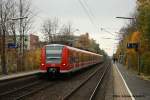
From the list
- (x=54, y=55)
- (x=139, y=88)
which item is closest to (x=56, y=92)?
(x=139, y=88)

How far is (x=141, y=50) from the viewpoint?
41219 mm

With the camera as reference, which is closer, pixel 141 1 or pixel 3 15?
pixel 141 1

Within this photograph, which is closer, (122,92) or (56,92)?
(56,92)

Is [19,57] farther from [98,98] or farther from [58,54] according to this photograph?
[98,98]

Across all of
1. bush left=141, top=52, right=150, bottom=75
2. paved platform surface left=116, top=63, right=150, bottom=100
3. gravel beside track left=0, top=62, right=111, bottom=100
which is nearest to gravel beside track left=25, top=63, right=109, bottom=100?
gravel beside track left=0, top=62, right=111, bottom=100

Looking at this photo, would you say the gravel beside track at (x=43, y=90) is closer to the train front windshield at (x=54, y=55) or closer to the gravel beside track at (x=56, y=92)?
the gravel beside track at (x=56, y=92)

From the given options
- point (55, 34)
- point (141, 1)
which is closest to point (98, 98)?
point (141, 1)

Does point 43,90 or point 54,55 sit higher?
point 54,55

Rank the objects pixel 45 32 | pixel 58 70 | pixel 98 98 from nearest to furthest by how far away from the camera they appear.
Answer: pixel 98 98
pixel 58 70
pixel 45 32

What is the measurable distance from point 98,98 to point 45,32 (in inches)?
2101

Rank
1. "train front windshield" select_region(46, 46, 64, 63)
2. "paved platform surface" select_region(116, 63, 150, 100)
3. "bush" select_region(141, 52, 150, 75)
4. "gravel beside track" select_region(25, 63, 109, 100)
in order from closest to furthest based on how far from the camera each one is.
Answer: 1. "gravel beside track" select_region(25, 63, 109, 100)
2. "paved platform surface" select_region(116, 63, 150, 100)
3. "train front windshield" select_region(46, 46, 64, 63)
4. "bush" select_region(141, 52, 150, 75)

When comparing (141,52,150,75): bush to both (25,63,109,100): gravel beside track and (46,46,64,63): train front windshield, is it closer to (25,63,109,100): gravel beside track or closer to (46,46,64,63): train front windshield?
(25,63,109,100): gravel beside track

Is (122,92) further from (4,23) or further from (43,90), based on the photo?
(4,23)

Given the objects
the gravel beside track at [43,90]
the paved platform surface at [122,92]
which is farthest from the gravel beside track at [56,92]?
the paved platform surface at [122,92]
